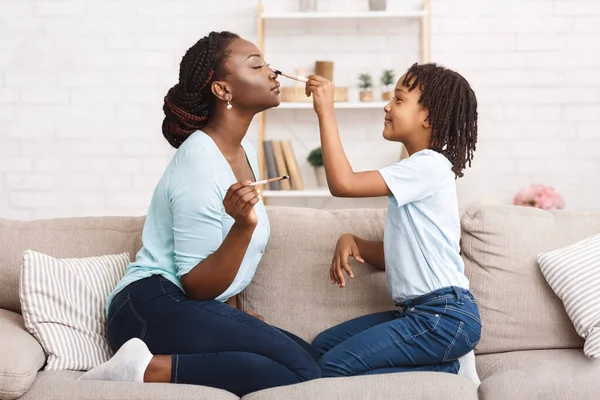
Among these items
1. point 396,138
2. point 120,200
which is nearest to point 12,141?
point 120,200

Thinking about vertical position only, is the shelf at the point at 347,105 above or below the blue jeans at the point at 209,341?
above

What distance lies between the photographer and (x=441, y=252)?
197 centimetres

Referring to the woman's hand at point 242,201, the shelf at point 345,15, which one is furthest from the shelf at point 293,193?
the woman's hand at point 242,201

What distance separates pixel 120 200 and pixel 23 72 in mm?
931

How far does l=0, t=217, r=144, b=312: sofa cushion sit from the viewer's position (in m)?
2.23

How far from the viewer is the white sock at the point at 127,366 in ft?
5.71

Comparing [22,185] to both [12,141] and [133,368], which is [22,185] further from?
[133,368]

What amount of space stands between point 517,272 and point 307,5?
2.44m

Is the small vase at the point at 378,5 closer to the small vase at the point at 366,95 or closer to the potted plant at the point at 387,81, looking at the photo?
the potted plant at the point at 387,81

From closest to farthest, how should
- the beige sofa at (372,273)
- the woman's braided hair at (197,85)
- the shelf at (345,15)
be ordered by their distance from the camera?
the woman's braided hair at (197,85) < the beige sofa at (372,273) < the shelf at (345,15)

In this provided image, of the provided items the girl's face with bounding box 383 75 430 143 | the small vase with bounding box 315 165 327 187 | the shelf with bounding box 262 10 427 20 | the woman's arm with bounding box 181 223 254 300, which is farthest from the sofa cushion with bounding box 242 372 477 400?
the shelf with bounding box 262 10 427 20

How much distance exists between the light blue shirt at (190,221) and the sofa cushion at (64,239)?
0.32 meters

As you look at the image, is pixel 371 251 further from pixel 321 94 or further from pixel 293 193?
pixel 293 193

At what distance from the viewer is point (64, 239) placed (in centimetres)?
232
